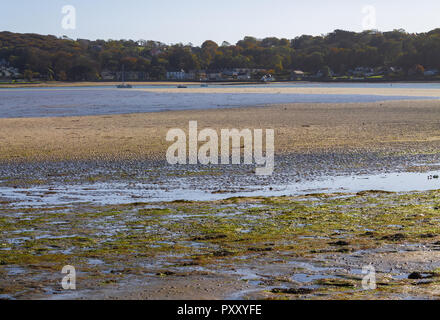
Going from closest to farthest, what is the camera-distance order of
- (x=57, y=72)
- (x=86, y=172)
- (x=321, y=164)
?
(x=86, y=172) < (x=321, y=164) < (x=57, y=72)

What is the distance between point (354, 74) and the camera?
191 meters

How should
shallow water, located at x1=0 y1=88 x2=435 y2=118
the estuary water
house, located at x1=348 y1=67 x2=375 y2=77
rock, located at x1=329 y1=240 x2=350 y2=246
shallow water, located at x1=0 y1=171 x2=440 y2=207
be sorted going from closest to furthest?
rock, located at x1=329 y1=240 x2=350 y2=246 < shallow water, located at x1=0 y1=171 x2=440 y2=207 < shallow water, located at x1=0 y1=88 x2=435 y2=118 < the estuary water < house, located at x1=348 y1=67 x2=375 y2=77

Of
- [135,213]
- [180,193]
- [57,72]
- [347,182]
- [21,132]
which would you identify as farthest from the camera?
[57,72]

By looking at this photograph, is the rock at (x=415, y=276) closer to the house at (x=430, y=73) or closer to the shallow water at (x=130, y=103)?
the shallow water at (x=130, y=103)

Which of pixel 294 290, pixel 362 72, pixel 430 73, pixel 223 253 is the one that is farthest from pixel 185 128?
pixel 362 72

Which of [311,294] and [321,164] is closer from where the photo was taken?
[311,294]

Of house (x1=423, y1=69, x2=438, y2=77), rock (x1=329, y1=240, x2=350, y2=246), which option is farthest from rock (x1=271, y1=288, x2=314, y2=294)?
house (x1=423, y1=69, x2=438, y2=77)

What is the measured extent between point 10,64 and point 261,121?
18314cm
